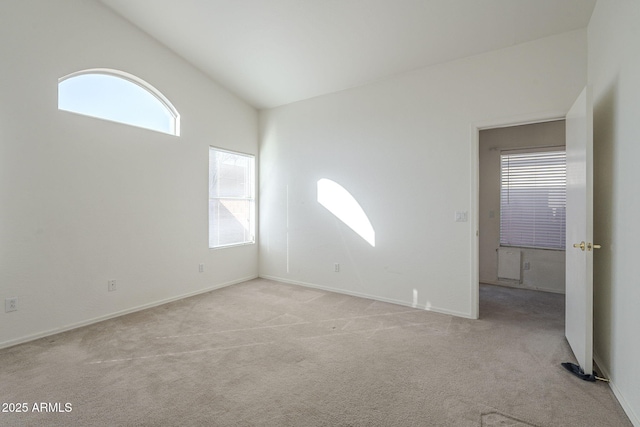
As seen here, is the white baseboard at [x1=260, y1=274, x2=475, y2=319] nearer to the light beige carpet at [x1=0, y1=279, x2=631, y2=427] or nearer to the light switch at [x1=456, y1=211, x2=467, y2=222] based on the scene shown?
the light beige carpet at [x1=0, y1=279, x2=631, y2=427]

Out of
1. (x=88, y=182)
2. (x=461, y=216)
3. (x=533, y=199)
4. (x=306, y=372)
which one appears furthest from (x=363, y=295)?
(x=88, y=182)

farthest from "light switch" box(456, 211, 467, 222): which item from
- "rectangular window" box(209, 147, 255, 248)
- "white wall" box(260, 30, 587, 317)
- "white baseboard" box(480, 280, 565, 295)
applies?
"rectangular window" box(209, 147, 255, 248)

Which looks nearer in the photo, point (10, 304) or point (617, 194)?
point (617, 194)

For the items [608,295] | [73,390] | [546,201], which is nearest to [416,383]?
[608,295]

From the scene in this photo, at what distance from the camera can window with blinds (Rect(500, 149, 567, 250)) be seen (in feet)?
15.1

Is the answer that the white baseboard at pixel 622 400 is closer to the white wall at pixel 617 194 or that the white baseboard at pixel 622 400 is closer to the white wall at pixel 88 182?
the white wall at pixel 617 194

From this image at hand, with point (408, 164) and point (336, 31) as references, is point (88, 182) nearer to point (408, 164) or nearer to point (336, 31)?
point (336, 31)

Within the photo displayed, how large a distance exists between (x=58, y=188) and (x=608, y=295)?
4770 mm

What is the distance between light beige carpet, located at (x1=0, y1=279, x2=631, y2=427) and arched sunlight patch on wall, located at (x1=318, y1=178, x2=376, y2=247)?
109 centimetres

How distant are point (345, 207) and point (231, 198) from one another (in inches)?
73.2

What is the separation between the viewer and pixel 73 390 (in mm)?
2090

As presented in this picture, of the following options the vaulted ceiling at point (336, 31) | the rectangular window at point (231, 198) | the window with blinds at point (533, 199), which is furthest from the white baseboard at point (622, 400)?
the rectangular window at point (231, 198)

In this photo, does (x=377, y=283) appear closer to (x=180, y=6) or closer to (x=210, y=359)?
(x=210, y=359)

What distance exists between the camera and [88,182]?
329 cm
